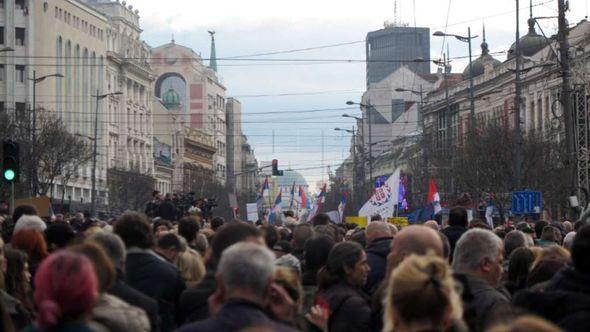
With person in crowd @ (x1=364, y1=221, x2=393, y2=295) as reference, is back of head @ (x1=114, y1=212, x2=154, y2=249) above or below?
above

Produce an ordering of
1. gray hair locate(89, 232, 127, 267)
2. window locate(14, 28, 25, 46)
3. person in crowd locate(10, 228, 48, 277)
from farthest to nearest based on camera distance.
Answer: window locate(14, 28, 25, 46) < person in crowd locate(10, 228, 48, 277) < gray hair locate(89, 232, 127, 267)

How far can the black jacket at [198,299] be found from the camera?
30.6 feet

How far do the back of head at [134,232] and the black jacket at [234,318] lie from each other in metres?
3.50

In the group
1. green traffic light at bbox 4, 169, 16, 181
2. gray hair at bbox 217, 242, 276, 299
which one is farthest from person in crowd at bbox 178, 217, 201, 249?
green traffic light at bbox 4, 169, 16, 181

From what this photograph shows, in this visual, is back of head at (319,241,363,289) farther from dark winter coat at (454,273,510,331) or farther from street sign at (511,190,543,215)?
street sign at (511,190,543,215)

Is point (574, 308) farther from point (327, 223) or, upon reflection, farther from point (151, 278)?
point (327, 223)

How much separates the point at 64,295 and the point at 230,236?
7.74 feet

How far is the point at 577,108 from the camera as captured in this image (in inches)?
1449

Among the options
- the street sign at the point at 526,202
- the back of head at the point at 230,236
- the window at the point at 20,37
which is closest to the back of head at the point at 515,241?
the back of head at the point at 230,236

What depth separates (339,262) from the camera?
965 centimetres

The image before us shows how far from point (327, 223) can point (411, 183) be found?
79.1 metres

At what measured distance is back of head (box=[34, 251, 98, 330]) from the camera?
238 inches

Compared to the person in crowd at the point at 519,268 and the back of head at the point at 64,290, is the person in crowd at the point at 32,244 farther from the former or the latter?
the back of head at the point at 64,290

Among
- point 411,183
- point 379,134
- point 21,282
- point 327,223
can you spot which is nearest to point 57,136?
point 411,183
